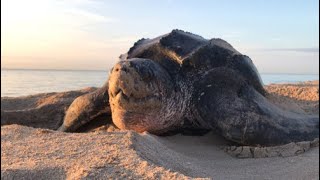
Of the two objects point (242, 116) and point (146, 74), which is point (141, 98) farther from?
point (242, 116)

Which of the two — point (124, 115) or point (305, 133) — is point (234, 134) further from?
point (124, 115)

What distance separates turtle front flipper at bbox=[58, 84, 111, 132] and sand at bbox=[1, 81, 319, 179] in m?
0.84

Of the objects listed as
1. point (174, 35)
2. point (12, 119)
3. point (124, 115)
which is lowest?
point (12, 119)

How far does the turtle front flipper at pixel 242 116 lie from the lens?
3.27 m

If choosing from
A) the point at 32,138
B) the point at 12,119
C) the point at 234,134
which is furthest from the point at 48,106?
the point at 234,134

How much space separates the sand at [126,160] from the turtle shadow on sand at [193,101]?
0.66 feet

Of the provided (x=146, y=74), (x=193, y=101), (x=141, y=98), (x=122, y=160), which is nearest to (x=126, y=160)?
(x=122, y=160)

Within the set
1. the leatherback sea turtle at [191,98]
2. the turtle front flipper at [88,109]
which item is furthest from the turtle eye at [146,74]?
the turtle front flipper at [88,109]

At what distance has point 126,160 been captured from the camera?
6.75 feet

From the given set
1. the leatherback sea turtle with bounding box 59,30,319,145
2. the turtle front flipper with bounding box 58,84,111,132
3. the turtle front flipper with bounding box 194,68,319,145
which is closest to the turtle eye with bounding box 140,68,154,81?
the leatherback sea turtle with bounding box 59,30,319,145

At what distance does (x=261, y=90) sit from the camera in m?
4.18

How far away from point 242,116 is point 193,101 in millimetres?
520

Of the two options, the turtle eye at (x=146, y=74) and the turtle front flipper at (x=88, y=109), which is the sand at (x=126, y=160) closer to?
the turtle eye at (x=146, y=74)

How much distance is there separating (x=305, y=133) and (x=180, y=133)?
1.08 meters
